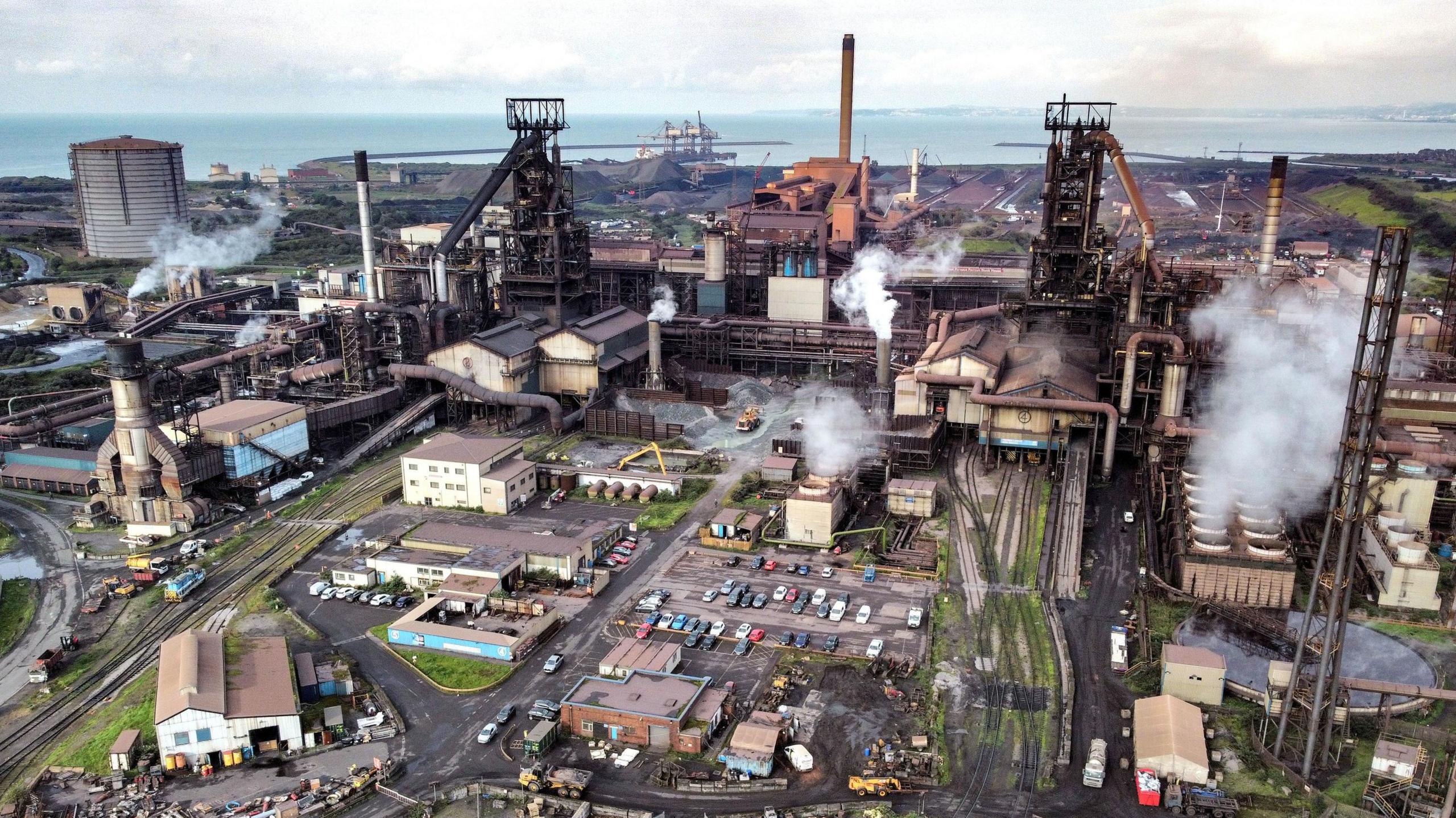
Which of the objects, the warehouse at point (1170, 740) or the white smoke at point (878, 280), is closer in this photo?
the warehouse at point (1170, 740)

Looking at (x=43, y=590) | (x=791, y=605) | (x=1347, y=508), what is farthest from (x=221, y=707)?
(x=1347, y=508)

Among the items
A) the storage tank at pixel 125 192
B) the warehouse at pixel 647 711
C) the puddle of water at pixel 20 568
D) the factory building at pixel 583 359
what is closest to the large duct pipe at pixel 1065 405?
the factory building at pixel 583 359

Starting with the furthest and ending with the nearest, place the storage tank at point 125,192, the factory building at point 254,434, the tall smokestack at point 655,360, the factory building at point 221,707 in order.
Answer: the storage tank at point 125,192, the tall smokestack at point 655,360, the factory building at point 254,434, the factory building at point 221,707

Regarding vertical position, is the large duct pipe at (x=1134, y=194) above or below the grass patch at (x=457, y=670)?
above

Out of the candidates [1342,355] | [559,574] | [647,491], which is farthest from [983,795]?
[1342,355]

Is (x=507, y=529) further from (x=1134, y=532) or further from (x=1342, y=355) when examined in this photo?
(x=1342, y=355)

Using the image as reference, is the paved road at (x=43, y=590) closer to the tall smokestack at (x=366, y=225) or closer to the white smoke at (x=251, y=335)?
the white smoke at (x=251, y=335)

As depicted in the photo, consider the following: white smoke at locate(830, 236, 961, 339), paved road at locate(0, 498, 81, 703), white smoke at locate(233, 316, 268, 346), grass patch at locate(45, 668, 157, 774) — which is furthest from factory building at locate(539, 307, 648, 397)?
grass patch at locate(45, 668, 157, 774)
